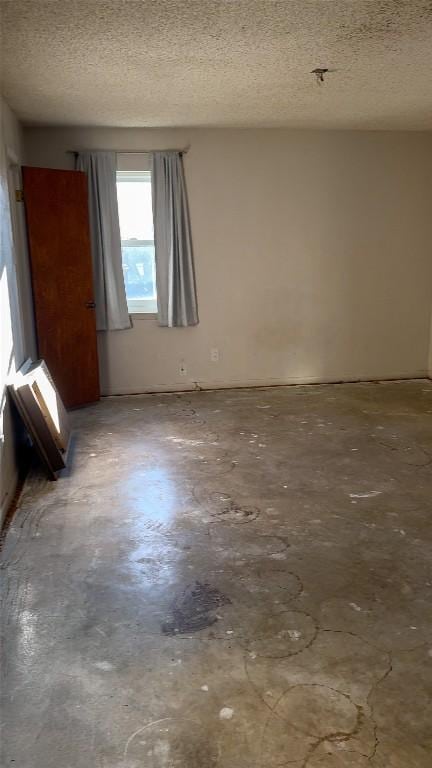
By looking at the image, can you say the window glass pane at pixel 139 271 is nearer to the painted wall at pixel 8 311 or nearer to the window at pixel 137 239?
the window at pixel 137 239

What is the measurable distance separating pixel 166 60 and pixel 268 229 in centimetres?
247

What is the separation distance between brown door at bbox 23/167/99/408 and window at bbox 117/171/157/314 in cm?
53

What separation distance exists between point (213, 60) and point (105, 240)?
88.7 inches

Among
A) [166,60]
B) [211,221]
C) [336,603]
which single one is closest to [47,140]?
[211,221]

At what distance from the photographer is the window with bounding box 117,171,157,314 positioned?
535 centimetres

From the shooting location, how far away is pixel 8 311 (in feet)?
11.8

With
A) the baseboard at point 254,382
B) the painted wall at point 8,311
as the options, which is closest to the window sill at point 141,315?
the baseboard at point 254,382

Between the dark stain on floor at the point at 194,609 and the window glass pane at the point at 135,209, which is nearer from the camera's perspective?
the dark stain on floor at the point at 194,609

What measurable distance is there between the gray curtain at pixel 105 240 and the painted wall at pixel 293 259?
8.2 inches

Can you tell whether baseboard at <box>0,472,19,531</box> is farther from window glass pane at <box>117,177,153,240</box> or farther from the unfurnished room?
window glass pane at <box>117,177,153,240</box>

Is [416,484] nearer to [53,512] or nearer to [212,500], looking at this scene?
[212,500]

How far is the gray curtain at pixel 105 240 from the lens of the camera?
508 cm

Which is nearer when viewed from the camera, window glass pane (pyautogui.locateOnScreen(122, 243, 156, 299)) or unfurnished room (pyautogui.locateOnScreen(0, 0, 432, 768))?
unfurnished room (pyautogui.locateOnScreen(0, 0, 432, 768))

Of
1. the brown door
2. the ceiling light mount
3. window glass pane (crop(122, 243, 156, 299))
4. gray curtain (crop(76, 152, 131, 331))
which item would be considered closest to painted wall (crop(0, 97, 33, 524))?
the brown door
